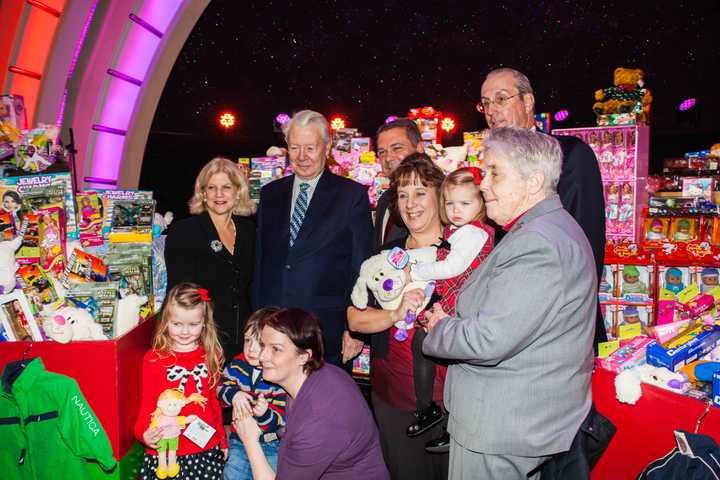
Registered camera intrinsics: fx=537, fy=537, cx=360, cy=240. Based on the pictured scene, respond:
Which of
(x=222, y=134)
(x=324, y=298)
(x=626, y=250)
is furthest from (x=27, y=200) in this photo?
(x=222, y=134)

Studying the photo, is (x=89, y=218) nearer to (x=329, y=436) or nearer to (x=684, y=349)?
(x=329, y=436)

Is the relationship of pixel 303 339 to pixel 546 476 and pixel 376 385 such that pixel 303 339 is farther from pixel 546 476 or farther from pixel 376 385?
pixel 546 476

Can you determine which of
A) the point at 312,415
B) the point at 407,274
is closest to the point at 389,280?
the point at 407,274

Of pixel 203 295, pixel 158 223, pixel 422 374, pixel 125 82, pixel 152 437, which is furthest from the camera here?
pixel 125 82

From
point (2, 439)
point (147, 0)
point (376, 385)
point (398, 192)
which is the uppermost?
point (147, 0)

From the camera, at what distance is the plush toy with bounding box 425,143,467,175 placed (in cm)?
490

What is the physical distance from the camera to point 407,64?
9.73 m

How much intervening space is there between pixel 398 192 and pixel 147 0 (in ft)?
18.6

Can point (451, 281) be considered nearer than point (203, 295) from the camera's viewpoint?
Yes

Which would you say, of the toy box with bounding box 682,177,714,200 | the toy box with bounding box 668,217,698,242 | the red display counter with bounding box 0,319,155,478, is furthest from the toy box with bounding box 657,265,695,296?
the red display counter with bounding box 0,319,155,478

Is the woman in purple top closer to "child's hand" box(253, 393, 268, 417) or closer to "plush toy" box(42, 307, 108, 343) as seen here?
"child's hand" box(253, 393, 268, 417)

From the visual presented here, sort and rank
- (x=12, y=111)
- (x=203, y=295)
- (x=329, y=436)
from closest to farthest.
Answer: (x=329, y=436) < (x=203, y=295) < (x=12, y=111)

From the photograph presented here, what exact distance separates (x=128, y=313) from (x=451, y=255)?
1.50m

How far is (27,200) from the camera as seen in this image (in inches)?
101
